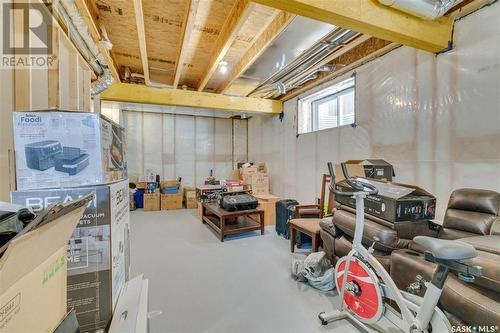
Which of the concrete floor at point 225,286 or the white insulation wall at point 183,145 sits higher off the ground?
the white insulation wall at point 183,145

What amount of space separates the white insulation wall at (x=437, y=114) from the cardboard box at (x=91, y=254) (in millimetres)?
2899

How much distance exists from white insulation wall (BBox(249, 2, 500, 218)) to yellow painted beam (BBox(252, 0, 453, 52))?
0.25m

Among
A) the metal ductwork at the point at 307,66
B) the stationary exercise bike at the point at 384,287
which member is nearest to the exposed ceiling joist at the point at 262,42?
the metal ductwork at the point at 307,66

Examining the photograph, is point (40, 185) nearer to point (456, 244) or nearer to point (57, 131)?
point (57, 131)

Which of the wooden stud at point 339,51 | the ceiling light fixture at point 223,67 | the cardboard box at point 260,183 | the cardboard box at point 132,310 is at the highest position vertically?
the ceiling light fixture at point 223,67

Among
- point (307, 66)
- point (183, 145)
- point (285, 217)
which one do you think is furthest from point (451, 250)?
point (183, 145)

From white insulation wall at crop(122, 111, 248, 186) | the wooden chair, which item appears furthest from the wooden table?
white insulation wall at crop(122, 111, 248, 186)

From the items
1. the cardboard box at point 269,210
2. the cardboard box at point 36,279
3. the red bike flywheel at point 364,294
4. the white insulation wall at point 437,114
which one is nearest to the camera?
the cardboard box at point 36,279

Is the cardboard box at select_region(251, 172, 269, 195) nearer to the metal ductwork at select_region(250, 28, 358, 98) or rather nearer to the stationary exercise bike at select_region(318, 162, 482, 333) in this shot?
the metal ductwork at select_region(250, 28, 358, 98)

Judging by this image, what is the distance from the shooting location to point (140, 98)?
13.3 feet

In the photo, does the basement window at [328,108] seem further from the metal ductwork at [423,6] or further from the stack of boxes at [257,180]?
the stack of boxes at [257,180]

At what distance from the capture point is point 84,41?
2248mm

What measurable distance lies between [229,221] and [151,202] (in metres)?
2.68

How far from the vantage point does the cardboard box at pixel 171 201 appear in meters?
5.94
